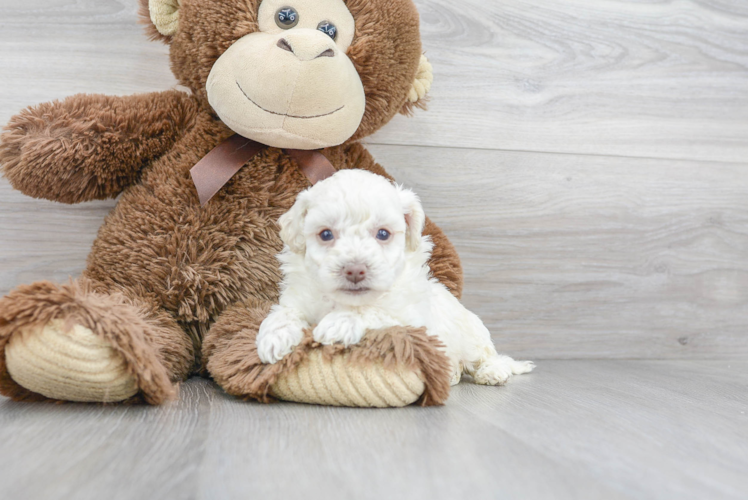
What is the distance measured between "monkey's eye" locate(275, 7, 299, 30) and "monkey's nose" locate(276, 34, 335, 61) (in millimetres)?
63

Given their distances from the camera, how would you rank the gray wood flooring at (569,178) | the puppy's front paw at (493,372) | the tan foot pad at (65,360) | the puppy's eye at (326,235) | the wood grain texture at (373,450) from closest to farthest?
the wood grain texture at (373,450) → the tan foot pad at (65,360) → the puppy's eye at (326,235) → the puppy's front paw at (493,372) → the gray wood flooring at (569,178)

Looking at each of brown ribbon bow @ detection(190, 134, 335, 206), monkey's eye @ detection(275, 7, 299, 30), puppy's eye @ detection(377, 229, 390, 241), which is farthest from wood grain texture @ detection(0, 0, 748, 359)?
puppy's eye @ detection(377, 229, 390, 241)

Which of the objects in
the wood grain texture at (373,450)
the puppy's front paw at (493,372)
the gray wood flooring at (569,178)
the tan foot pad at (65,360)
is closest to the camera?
the wood grain texture at (373,450)

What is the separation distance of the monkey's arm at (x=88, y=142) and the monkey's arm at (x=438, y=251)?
12.1 inches

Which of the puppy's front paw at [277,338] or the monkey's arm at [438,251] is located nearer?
the puppy's front paw at [277,338]

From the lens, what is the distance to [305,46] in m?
0.95

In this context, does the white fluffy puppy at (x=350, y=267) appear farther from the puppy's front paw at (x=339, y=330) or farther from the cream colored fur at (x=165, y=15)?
the cream colored fur at (x=165, y=15)

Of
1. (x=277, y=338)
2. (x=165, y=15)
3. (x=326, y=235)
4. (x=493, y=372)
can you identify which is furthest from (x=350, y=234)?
(x=165, y=15)

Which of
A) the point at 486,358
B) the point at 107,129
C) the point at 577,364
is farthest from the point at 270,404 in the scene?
the point at 577,364

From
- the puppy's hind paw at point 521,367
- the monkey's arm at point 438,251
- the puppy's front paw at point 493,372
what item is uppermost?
the monkey's arm at point 438,251

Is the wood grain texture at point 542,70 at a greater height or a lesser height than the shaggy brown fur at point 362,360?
greater

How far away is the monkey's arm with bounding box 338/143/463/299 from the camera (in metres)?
1.16

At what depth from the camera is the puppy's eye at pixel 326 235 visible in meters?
0.90

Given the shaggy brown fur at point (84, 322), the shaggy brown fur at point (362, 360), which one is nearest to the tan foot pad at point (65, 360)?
the shaggy brown fur at point (84, 322)
